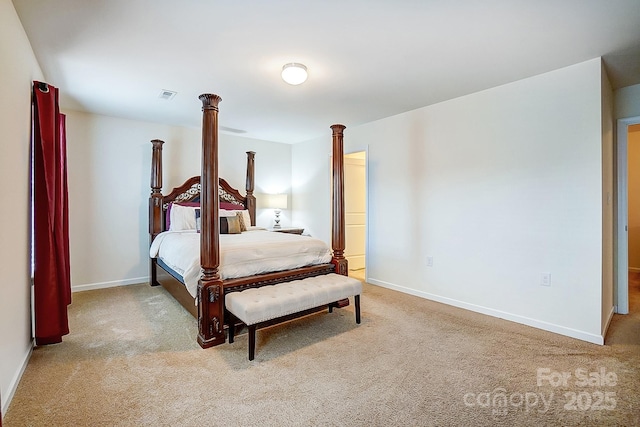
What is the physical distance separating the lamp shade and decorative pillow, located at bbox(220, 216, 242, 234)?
1366mm

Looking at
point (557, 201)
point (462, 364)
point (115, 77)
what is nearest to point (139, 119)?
point (115, 77)

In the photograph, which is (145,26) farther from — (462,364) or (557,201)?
(557,201)

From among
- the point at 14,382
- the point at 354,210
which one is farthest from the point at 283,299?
the point at 354,210

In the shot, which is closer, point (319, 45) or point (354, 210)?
point (319, 45)

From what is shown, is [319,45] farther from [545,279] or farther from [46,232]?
[545,279]

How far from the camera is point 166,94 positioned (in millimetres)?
3441

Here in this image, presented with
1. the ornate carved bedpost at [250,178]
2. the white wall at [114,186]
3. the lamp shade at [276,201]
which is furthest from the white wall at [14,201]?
the lamp shade at [276,201]

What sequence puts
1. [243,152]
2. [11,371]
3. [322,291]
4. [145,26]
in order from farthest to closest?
[243,152] → [322,291] → [145,26] → [11,371]

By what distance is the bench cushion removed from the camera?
7.78ft

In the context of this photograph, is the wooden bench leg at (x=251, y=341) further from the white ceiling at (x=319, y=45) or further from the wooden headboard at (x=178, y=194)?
the wooden headboard at (x=178, y=194)

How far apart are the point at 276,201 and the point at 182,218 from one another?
178 centimetres

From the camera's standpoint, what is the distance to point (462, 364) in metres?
2.28

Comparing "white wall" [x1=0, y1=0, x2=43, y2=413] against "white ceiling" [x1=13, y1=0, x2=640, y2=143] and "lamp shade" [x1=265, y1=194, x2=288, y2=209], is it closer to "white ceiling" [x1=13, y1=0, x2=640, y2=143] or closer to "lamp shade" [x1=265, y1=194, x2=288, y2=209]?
"white ceiling" [x1=13, y1=0, x2=640, y2=143]

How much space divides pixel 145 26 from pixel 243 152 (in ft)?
11.2
